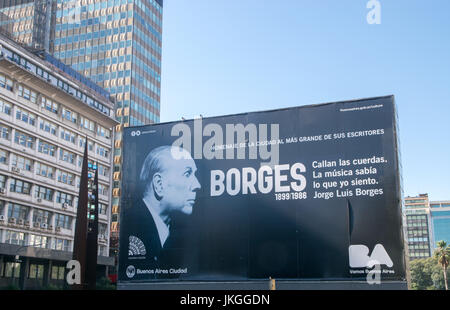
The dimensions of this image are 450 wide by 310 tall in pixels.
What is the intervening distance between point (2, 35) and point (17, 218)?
23000mm

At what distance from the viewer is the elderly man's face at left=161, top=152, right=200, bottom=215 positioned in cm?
2461

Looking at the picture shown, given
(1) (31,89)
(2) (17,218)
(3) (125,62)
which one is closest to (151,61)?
(3) (125,62)

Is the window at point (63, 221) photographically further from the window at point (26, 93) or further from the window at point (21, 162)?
the window at point (26, 93)

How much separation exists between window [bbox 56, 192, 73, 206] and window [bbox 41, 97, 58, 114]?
11765mm

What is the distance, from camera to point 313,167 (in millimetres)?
22812

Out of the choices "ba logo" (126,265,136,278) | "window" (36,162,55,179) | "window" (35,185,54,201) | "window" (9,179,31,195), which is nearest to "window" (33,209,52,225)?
"window" (35,185,54,201)

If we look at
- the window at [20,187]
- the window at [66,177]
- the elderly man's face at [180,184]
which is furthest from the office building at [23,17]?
the elderly man's face at [180,184]

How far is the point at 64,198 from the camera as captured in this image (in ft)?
248

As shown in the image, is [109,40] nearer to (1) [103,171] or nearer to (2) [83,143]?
(1) [103,171]

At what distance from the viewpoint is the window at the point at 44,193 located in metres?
69.9

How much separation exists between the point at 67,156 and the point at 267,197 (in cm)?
5882

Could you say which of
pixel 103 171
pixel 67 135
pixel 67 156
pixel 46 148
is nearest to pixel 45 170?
pixel 46 148

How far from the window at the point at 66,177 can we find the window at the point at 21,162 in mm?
6215
